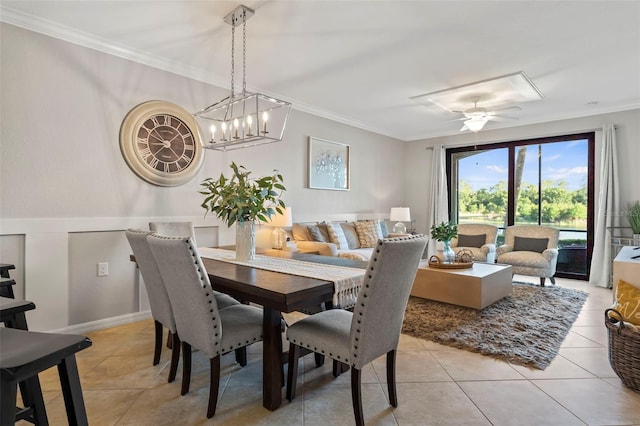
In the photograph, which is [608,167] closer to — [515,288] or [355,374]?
[515,288]

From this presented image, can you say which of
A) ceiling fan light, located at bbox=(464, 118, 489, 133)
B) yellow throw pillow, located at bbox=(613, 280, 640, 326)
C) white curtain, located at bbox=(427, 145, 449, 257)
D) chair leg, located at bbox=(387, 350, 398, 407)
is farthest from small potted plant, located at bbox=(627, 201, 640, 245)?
chair leg, located at bbox=(387, 350, 398, 407)

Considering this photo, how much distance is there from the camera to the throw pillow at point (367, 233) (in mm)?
5152

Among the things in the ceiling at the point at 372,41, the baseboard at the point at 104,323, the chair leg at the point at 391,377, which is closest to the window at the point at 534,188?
the ceiling at the point at 372,41

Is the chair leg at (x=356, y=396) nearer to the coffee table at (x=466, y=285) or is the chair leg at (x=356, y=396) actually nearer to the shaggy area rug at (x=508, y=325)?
the shaggy area rug at (x=508, y=325)

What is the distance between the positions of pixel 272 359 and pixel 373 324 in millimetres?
592

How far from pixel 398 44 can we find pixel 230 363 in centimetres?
295

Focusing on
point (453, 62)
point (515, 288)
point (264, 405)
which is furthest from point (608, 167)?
point (264, 405)

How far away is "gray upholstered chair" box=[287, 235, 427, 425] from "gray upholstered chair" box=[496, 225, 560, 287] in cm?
361

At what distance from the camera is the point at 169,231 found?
301cm

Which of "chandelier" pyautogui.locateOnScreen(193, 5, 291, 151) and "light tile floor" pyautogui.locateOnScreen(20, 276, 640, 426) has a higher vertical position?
"chandelier" pyautogui.locateOnScreen(193, 5, 291, 151)

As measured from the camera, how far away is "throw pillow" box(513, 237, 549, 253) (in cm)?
491

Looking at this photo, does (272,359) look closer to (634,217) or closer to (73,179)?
(73,179)

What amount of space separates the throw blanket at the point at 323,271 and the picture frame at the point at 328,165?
8.56 ft

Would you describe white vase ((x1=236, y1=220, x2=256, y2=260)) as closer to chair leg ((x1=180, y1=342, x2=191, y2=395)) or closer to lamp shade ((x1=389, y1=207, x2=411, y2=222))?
chair leg ((x1=180, y1=342, x2=191, y2=395))
